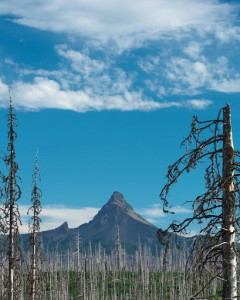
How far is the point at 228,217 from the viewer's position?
1037cm

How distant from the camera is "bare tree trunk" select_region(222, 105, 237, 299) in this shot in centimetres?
1012

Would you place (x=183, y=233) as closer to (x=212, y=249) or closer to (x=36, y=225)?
(x=212, y=249)

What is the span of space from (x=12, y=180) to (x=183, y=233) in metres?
16.5

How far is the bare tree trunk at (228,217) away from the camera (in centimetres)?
1012

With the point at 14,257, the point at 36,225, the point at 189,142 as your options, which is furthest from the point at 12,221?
the point at 189,142

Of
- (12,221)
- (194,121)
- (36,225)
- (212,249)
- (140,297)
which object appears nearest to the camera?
(212,249)

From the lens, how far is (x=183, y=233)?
34.9 ft

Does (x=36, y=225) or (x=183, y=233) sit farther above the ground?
(x=36, y=225)

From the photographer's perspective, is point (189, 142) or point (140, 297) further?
point (140, 297)

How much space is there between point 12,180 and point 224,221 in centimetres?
1696

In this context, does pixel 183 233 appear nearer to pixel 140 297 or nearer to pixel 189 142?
pixel 189 142

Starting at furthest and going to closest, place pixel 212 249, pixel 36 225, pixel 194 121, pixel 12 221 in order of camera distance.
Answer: pixel 36 225
pixel 12 221
pixel 194 121
pixel 212 249

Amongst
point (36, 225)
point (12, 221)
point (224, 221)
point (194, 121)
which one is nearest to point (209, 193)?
point (224, 221)

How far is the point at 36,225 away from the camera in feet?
108
